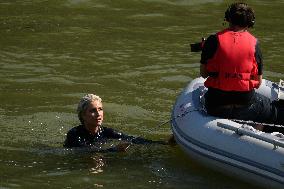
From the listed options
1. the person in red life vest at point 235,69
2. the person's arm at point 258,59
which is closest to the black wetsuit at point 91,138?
the person in red life vest at point 235,69

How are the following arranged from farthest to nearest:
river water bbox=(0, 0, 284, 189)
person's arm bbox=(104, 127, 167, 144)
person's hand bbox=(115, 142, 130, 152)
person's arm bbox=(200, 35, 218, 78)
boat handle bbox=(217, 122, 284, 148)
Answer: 1. person's arm bbox=(104, 127, 167, 144)
2. person's hand bbox=(115, 142, 130, 152)
3. river water bbox=(0, 0, 284, 189)
4. person's arm bbox=(200, 35, 218, 78)
5. boat handle bbox=(217, 122, 284, 148)

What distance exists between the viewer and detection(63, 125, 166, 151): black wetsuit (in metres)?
8.57

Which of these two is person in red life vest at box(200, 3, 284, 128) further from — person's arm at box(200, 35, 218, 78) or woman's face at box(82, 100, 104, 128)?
woman's face at box(82, 100, 104, 128)

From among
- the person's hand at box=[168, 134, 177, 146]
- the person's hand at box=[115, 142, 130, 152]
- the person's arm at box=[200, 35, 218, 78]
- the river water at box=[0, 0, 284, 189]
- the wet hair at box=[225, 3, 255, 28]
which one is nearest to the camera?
the wet hair at box=[225, 3, 255, 28]

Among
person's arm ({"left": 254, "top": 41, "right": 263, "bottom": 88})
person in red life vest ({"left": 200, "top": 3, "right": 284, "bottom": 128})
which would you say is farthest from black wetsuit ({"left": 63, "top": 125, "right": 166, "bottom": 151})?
person's arm ({"left": 254, "top": 41, "right": 263, "bottom": 88})

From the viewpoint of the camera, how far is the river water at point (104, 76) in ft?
27.4

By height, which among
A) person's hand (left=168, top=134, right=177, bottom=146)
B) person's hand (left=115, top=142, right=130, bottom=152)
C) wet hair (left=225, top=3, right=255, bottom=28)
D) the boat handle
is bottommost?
person's hand (left=168, top=134, right=177, bottom=146)

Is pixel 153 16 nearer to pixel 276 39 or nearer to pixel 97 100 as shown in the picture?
pixel 276 39

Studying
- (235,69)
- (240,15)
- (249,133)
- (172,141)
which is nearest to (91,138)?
(172,141)

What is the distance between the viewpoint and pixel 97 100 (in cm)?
840

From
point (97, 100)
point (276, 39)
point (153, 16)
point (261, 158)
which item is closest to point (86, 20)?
point (153, 16)

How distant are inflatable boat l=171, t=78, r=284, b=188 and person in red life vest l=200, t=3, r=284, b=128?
14 cm

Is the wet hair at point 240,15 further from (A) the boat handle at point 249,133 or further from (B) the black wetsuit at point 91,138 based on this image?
(B) the black wetsuit at point 91,138

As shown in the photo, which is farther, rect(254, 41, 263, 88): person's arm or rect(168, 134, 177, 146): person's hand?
rect(168, 134, 177, 146): person's hand
